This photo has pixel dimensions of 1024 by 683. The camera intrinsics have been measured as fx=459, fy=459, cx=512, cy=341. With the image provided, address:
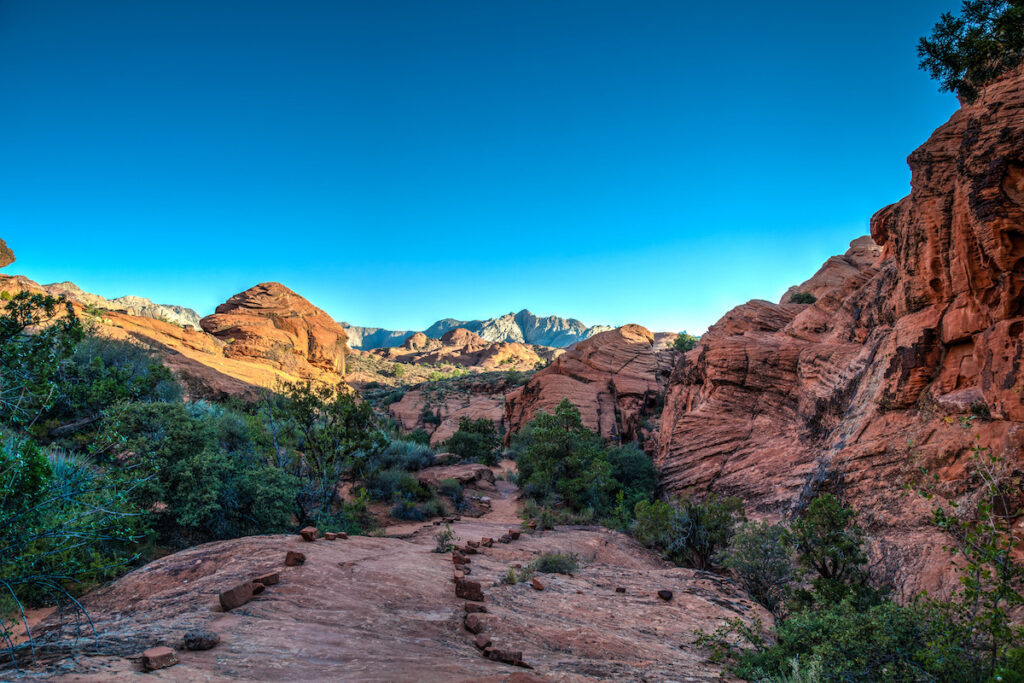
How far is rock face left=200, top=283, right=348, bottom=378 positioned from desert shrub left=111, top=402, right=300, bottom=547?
2693 cm

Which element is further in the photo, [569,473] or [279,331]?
[279,331]

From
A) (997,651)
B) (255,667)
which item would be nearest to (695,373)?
(997,651)

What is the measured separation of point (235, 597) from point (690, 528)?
36.1ft

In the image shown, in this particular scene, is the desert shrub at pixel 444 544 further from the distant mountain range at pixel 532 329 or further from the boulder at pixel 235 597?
the distant mountain range at pixel 532 329

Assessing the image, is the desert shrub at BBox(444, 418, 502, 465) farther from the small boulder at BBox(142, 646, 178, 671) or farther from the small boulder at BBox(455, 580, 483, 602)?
the small boulder at BBox(142, 646, 178, 671)

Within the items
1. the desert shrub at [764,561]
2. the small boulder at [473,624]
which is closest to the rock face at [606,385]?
the desert shrub at [764,561]

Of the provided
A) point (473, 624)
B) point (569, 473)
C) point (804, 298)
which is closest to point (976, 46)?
point (473, 624)

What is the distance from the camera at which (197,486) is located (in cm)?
1007

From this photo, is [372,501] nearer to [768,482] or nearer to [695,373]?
[768,482]

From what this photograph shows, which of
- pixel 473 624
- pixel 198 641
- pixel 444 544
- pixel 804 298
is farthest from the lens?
pixel 804 298

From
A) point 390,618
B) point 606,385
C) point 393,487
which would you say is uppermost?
point 606,385

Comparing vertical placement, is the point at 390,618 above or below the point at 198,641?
below

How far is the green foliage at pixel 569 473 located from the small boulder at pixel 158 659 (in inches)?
563

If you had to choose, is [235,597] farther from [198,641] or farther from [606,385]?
[606,385]
